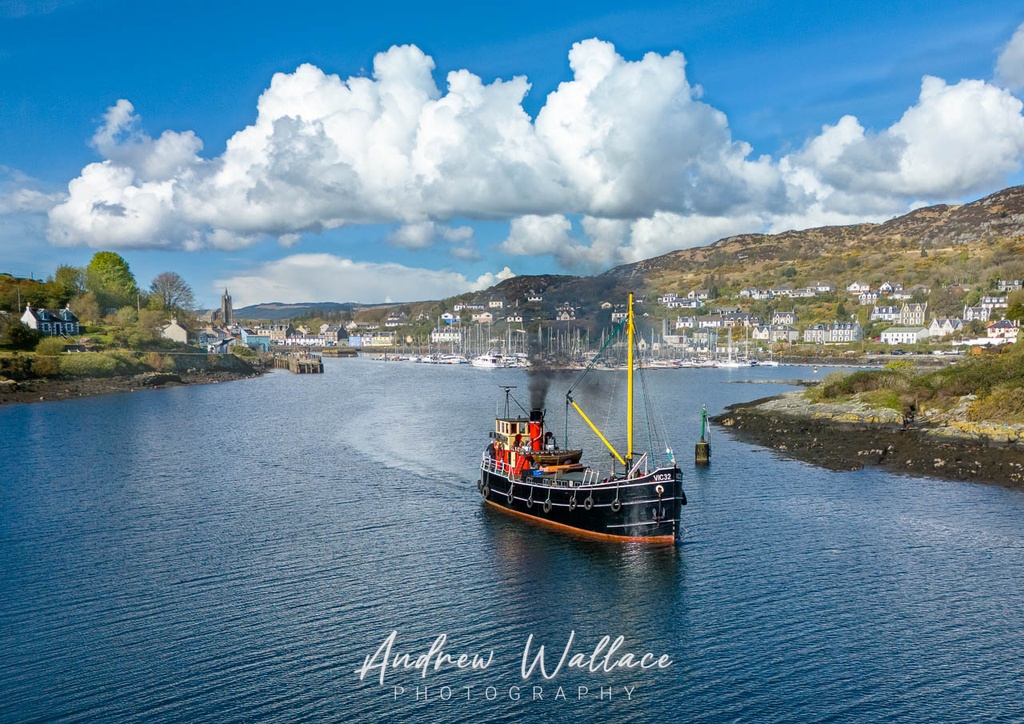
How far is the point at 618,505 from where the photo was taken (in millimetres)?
33469

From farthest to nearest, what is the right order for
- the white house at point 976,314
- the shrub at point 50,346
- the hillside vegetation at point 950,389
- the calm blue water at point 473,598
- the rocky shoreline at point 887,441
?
the white house at point 976,314 → the shrub at point 50,346 → the hillside vegetation at point 950,389 → the rocky shoreline at point 887,441 → the calm blue water at point 473,598

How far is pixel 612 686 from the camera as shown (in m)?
21.0

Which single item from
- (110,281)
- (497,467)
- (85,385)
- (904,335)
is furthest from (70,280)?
(904,335)

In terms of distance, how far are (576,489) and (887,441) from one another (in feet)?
111

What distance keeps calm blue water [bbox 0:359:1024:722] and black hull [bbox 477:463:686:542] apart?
1.09m

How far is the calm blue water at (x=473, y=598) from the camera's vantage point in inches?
792

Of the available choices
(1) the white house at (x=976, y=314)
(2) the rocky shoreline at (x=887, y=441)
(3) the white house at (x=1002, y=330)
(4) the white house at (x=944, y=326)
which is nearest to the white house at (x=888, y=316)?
(4) the white house at (x=944, y=326)

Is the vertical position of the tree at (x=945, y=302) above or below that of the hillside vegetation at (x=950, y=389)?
above

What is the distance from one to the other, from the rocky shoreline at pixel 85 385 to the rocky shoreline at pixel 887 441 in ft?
268

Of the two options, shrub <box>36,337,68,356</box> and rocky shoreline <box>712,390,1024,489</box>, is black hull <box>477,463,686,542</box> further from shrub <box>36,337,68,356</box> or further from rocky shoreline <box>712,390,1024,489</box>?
shrub <box>36,337,68,356</box>

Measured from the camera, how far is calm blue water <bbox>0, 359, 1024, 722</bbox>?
2011cm

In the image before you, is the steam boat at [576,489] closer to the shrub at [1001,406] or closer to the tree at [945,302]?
the shrub at [1001,406]

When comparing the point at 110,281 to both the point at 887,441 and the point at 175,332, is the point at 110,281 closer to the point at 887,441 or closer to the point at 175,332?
the point at 175,332

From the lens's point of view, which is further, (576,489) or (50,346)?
(50,346)
